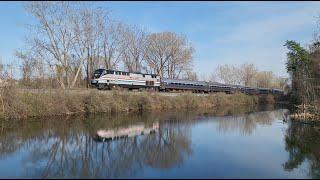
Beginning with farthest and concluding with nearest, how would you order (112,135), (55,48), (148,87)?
(148,87), (55,48), (112,135)

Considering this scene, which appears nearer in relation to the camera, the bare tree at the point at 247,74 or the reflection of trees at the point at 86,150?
the reflection of trees at the point at 86,150

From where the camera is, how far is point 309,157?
1777 centimetres

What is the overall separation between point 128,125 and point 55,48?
21.1 metres

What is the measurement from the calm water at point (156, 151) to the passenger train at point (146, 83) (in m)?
17.0

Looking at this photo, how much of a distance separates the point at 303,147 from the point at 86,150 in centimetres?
1117

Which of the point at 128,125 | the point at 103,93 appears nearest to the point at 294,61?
the point at 103,93

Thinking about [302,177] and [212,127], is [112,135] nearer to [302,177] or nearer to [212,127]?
[212,127]

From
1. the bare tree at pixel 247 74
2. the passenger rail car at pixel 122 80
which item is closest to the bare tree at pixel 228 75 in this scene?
the bare tree at pixel 247 74

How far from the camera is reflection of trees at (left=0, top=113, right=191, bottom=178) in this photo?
1464 cm

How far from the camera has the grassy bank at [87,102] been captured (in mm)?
30453

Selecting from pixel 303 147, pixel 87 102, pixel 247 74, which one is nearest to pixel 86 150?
pixel 303 147

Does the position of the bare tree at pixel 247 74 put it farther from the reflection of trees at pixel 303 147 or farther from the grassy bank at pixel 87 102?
the reflection of trees at pixel 303 147

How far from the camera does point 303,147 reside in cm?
2039

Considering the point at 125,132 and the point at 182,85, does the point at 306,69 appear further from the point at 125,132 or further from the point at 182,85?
the point at 125,132
